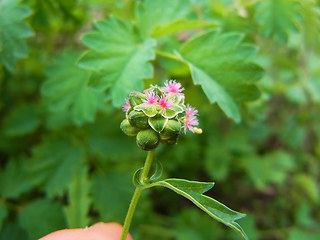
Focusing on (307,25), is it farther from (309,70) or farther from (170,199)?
(170,199)

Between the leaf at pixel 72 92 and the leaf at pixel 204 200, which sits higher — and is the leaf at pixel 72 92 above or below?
above

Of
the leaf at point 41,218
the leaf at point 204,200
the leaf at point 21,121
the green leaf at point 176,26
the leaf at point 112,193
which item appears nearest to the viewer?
the leaf at point 204,200

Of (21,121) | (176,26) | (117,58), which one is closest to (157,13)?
(176,26)

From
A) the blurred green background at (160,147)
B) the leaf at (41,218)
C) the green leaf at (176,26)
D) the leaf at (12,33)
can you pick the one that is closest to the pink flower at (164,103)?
the blurred green background at (160,147)

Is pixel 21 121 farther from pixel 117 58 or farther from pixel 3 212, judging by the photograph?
pixel 117 58

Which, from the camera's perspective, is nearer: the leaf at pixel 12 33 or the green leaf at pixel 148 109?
the green leaf at pixel 148 109

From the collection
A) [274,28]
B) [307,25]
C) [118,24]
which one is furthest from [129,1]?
[307,25]

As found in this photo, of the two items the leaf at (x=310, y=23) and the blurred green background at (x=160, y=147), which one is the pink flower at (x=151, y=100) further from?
the leaf at (x=310, y=23)

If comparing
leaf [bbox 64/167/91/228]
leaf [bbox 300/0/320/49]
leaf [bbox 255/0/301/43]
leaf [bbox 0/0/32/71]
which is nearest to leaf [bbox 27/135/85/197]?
leaf [bbox 64/167/91/228]

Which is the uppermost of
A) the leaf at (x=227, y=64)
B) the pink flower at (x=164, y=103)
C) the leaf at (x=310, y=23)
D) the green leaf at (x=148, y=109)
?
the green leaf at (x=148, y=109)
